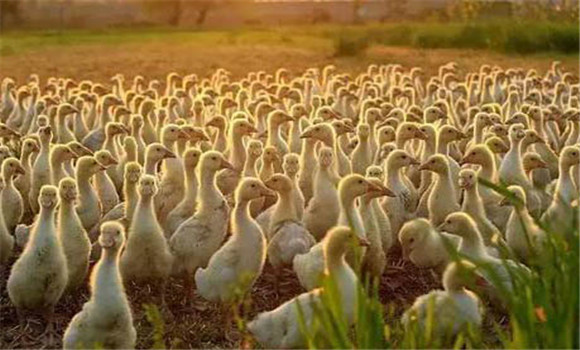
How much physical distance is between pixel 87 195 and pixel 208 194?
1370 mm

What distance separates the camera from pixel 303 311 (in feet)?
22.1

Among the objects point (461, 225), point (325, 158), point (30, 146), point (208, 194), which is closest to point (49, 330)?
point (208, 194)

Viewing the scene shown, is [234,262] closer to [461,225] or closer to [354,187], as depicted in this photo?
[354,187]

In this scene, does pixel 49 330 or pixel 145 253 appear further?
pixel 145 253

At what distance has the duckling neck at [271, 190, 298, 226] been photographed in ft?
30.2

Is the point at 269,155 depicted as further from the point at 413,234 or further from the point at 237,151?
the point at 413,234

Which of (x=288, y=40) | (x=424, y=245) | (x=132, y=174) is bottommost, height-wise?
(x=288, y=40)

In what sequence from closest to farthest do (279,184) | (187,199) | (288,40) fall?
(279,184) < (187,199) < (288,40)

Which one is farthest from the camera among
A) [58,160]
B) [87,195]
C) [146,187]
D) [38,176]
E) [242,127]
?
[242,127]

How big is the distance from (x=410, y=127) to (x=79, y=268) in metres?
4.51

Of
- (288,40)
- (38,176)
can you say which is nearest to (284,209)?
(38,176)

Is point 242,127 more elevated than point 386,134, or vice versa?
point 242,127

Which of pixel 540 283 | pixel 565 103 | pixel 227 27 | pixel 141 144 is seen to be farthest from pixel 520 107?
pixel 227 27

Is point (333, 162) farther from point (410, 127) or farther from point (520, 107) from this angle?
point (520, 107)
